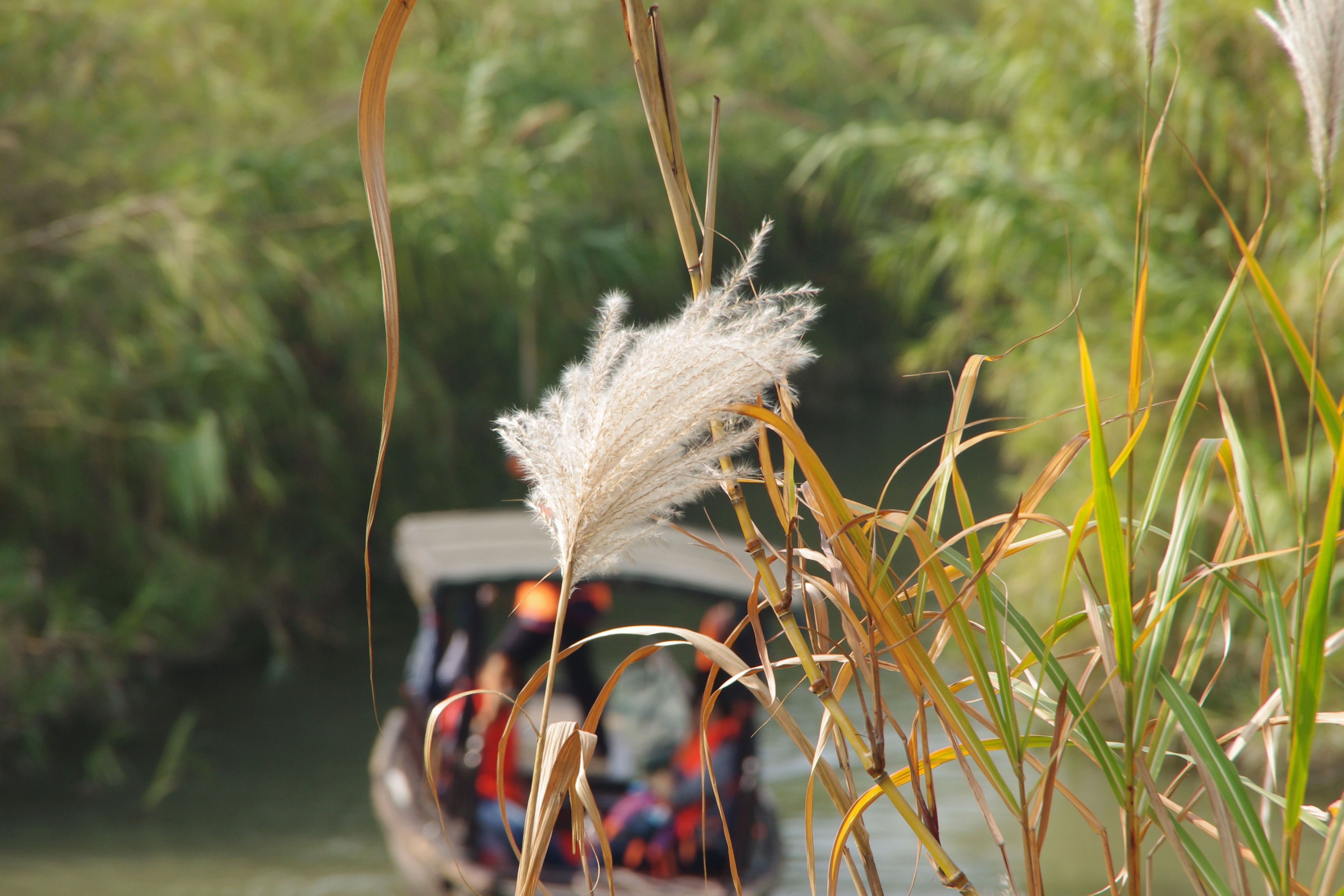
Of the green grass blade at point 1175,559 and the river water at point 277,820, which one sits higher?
Result: the green grass blade at point 1175,559

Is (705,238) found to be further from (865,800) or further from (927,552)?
(865,800)

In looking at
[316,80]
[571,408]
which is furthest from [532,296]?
[571,408]

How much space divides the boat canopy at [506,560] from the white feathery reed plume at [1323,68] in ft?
12.3

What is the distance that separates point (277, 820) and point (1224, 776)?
6.43 meters

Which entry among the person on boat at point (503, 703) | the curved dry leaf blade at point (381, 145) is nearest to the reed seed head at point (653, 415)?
the curved dry leaf blade at point (381, 145)

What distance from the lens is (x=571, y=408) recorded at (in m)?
0.73

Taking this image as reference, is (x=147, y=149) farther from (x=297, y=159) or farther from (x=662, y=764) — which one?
(x=662, y=764)

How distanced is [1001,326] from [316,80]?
20.2ft

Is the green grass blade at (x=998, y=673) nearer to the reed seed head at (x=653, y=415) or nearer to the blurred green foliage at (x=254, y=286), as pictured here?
the reed seed head at (x=653, y=415)

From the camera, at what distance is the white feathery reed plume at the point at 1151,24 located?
68 cm

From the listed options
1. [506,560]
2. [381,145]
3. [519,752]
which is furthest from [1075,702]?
[506,560]

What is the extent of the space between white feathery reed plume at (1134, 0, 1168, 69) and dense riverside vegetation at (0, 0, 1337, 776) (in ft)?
14.8

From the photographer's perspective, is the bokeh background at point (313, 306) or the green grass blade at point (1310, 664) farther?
the bokeh background at point (313, 306)

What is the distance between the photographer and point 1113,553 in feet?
2.16
